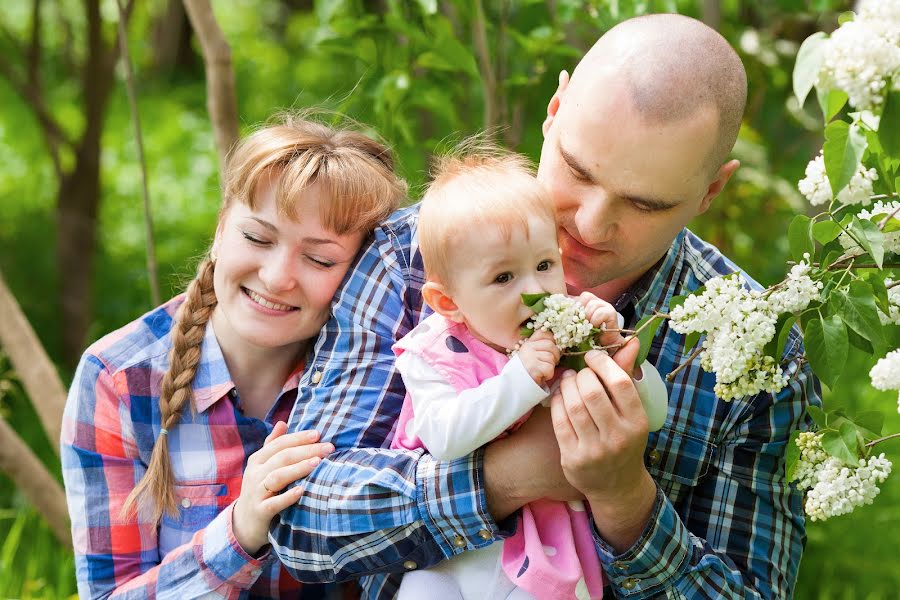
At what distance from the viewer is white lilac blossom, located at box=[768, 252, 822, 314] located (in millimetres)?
1582

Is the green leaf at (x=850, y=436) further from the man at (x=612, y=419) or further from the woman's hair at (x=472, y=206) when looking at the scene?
the woman's hair at (x=472, y=206)

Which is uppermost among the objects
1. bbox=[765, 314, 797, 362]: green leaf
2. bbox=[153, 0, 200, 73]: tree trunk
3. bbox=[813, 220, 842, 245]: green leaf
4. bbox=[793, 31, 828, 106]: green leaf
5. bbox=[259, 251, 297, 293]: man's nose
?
bbox=[793, 31, 828, 106]: green leaf

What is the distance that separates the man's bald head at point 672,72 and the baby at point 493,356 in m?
0.26

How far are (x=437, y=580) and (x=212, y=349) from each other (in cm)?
78

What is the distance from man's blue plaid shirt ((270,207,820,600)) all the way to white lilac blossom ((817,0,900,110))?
73 cm

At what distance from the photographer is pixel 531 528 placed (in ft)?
6.39

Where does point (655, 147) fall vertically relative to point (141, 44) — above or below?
above

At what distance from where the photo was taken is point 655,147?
197 centimetres

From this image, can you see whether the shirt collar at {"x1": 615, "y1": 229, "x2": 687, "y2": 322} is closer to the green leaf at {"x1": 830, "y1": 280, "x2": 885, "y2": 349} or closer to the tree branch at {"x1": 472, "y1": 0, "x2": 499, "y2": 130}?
the green leaf at {"x1": 830, "y1": 280, "x2": 885, "y2": 349}

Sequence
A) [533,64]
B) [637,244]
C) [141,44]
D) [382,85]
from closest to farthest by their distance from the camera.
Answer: [637,244]
[382,85]
[533,64]
[141,44]

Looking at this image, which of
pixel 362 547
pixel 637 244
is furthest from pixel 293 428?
pixel 637 244

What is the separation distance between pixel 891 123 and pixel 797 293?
33 centimetres

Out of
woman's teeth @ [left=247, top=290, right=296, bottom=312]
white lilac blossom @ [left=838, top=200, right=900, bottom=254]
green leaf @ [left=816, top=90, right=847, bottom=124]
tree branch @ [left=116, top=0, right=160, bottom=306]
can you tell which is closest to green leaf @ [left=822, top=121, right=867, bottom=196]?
green leaf @ [left=816, top=90, right=847, bottom=124]

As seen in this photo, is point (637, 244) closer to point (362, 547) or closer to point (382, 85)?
point (362, 547)
